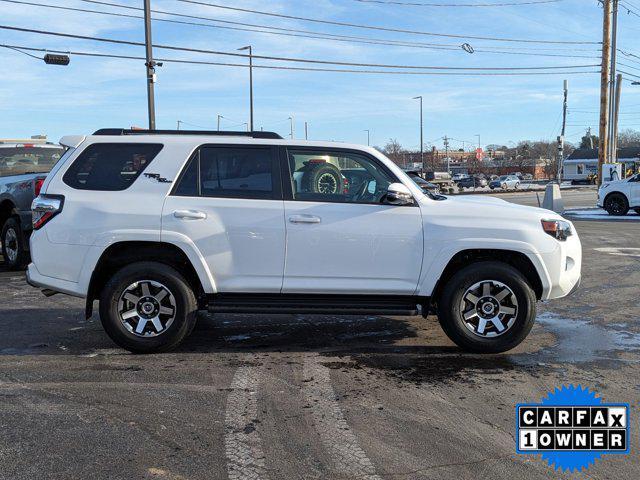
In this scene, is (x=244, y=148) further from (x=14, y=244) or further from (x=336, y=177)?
(x=14, y=244)

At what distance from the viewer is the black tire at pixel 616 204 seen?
21.2 m

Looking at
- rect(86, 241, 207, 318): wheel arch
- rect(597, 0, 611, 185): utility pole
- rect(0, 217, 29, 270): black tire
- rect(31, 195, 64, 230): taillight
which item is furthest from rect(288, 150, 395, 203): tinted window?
rect(597, 0, 611, 185): utility pole

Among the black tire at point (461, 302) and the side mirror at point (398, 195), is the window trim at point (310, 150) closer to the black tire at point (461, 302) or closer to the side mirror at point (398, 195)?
the side mirror at point (398, 195)

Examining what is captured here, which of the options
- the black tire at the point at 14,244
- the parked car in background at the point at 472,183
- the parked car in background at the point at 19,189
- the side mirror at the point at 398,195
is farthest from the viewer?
the parked car in background at the point at 472,183

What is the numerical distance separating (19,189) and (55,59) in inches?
497

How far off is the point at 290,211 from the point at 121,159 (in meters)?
1.63

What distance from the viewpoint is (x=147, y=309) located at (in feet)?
18.2

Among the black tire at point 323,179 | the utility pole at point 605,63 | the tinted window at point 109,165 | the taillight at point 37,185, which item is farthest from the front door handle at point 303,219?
the utility pole at point 605,63

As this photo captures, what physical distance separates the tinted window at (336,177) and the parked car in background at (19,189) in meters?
5.54

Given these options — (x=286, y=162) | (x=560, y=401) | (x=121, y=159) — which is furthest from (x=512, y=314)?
(x=121, y=159)

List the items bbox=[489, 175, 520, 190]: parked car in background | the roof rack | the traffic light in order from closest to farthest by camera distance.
→ the roof rack, the traffic light, bbox=[489, 175, 520, 190]: parked car in background

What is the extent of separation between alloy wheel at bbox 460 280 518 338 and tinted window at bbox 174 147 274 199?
2.00 m

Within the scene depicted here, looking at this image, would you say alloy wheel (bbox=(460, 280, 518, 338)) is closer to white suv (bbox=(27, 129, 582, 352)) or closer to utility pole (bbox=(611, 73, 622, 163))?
white suv (bbox=(27, 129, 582, 352))

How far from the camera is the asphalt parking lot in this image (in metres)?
3.55
